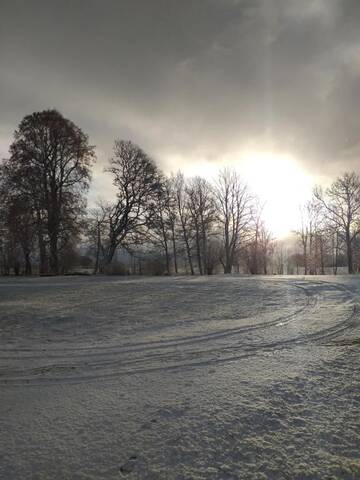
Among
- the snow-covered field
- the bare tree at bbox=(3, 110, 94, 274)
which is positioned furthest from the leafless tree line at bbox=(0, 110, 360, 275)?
the snow-covered field

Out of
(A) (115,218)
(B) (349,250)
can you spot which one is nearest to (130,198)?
(A) (115,218)

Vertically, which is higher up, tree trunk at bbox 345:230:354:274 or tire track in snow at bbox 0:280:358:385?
tree trunk at bbox 345:230:354:274

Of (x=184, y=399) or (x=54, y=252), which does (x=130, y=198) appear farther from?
(x=184, y=399)

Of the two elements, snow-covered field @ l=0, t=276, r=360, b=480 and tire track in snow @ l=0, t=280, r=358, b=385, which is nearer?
snow-covered field @ l=0, t=276, r=360, b=480

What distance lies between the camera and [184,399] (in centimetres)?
341

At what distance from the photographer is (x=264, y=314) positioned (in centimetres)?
805

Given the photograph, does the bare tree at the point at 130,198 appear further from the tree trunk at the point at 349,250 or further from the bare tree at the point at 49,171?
the tree trunk at the point at 349,250

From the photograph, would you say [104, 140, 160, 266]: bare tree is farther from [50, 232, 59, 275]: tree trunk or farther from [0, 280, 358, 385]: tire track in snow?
[0, 280, 358, 385]: tire track in snow

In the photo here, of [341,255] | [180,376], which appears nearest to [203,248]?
[341,255]

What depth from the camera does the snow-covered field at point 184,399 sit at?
7.81ft

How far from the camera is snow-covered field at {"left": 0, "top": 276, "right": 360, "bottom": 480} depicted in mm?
2381

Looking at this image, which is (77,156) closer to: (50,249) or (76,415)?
(50,249)

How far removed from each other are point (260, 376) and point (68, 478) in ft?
8.28

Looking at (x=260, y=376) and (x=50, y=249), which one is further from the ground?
(x=50, y=249)
